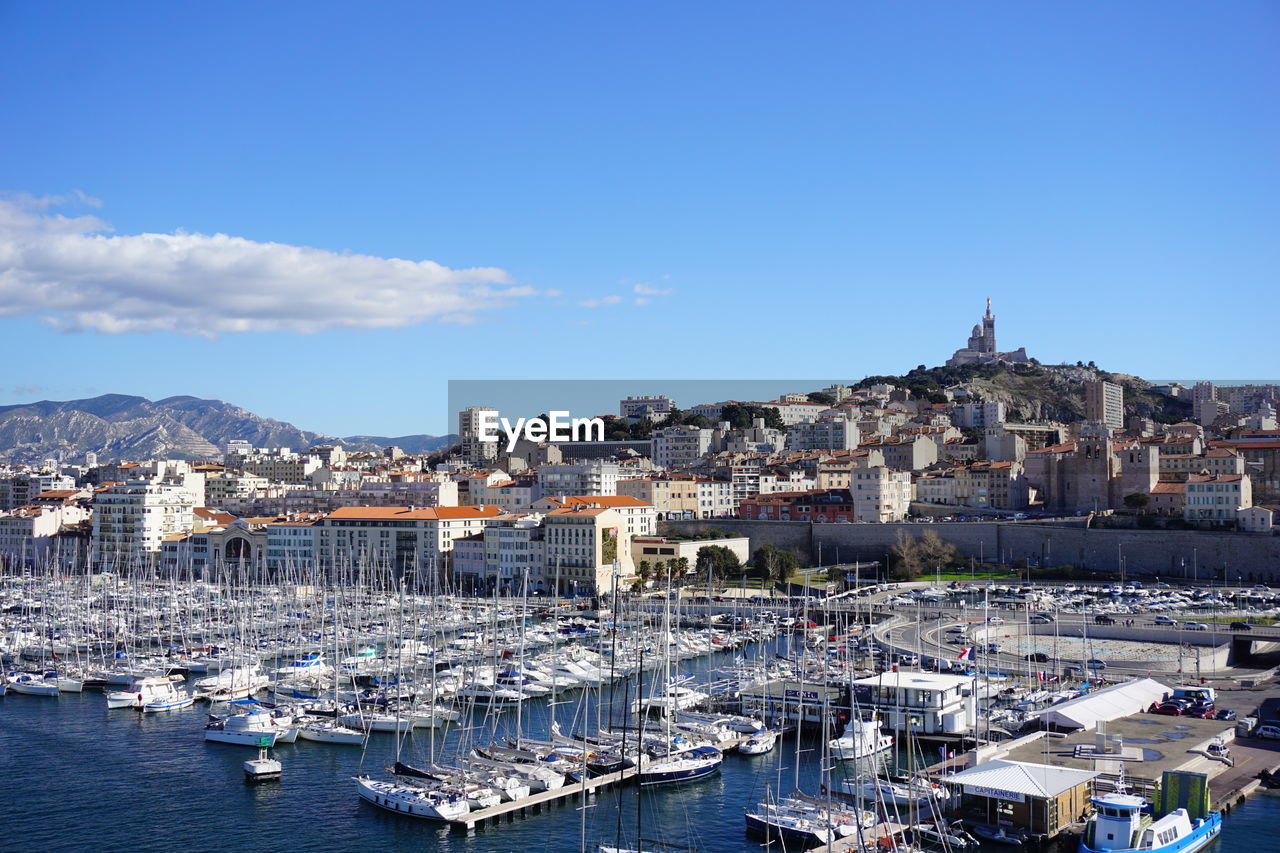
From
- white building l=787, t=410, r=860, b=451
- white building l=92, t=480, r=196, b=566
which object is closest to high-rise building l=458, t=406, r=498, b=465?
white building l=787, t=410, r=860, b=451

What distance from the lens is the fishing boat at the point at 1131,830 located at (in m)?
17.5

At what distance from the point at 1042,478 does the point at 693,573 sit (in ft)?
76.3

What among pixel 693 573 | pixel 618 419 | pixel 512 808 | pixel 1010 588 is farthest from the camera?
pixel 618 419

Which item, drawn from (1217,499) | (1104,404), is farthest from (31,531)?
(1104,404)

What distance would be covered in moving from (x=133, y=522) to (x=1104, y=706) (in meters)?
52.5

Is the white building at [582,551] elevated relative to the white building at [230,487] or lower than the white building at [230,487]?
lower

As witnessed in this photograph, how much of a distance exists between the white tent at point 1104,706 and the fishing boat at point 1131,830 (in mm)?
4912

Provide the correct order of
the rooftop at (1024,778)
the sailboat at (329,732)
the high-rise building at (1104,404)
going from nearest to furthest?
the rooftop at (1024,778)
the sailboat at (329,732)
the high-rise building at (1104,404)

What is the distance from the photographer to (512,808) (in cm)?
2123

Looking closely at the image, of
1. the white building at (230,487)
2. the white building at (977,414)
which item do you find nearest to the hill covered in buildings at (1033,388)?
the white building at (977,414)

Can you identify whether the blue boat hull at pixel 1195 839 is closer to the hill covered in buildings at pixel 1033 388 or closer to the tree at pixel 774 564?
the tree at pixel 774 564

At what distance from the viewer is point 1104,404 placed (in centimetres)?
10375

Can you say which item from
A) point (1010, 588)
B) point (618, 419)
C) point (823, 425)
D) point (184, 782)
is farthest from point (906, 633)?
point (618, 419)

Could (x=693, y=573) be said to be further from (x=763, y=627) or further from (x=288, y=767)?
(x=288, y=767)
